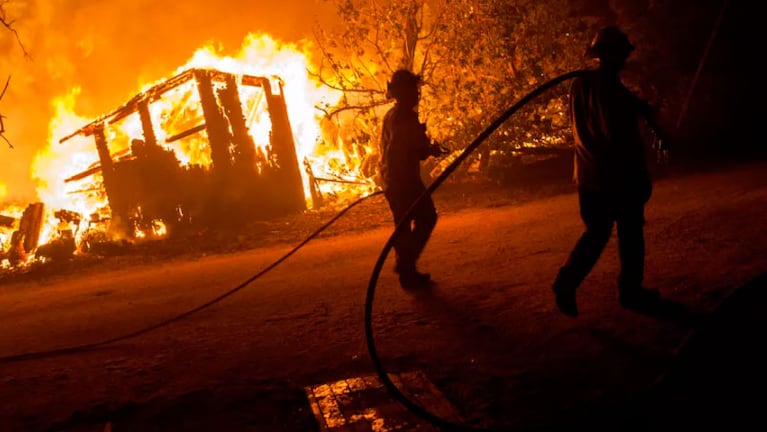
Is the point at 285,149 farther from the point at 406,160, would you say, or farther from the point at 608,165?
the point at 608,165

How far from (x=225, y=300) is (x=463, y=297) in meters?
2.99

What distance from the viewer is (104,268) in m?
11.5

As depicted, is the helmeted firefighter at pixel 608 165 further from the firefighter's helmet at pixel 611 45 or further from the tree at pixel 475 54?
the tree at pixel 475 54

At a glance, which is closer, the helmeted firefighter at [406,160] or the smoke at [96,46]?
the helmeted firefighter at [406,160]

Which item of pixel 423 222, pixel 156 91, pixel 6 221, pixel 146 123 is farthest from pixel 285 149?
pixel 423 222

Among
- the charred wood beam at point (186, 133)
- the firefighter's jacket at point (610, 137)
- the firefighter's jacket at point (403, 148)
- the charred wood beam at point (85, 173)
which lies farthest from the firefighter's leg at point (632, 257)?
the charred wood beam at point (85, 173)

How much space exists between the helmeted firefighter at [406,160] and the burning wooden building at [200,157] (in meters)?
9.67

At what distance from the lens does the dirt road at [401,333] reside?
363 cm

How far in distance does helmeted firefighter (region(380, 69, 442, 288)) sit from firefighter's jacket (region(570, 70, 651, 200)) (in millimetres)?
1848

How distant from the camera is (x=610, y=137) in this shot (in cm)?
406

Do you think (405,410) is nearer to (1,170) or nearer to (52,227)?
(52,227)

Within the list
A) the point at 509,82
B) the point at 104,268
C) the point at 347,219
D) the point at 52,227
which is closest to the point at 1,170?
the point at 52,227

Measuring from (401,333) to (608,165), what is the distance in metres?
2.06

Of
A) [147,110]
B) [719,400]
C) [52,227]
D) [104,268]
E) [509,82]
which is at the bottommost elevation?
[719,400]
